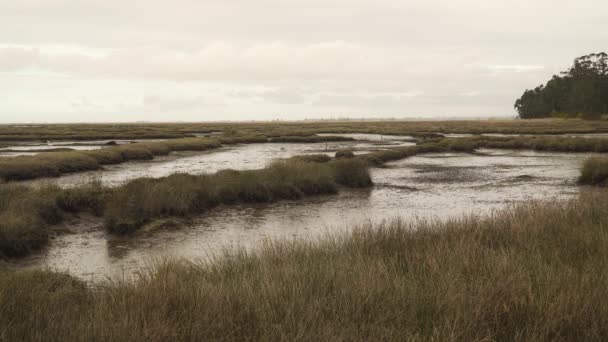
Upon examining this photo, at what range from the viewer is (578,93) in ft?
313

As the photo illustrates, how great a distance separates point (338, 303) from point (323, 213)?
33.5ft

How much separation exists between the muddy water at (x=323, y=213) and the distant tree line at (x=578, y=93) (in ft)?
257

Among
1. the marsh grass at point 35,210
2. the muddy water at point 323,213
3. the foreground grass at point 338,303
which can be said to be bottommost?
the muddy water at point 323,213

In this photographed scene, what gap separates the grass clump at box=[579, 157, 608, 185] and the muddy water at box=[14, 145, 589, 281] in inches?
30.8

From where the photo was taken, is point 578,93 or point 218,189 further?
point 578,93

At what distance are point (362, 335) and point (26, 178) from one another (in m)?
24.1

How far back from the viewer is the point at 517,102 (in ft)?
511

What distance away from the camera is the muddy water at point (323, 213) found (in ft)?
34.5

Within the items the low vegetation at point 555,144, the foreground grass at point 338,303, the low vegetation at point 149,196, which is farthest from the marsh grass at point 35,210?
the low vegetation at point 555,144

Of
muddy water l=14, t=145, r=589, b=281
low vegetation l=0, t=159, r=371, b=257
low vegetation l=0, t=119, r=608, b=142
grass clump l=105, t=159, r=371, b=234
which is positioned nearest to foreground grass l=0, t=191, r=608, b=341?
muddy water l=14, t=145, r=589, b=281

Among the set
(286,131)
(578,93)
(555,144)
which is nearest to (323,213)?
(555,144)

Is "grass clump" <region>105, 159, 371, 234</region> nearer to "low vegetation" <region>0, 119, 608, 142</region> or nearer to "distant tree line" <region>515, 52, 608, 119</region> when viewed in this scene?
"low vegetation" <region>0, 119, 608, 142</region>

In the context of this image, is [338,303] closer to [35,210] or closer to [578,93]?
[35,210]

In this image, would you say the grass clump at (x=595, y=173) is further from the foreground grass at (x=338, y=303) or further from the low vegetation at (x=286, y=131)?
the low vegetation at (x=286, y=131)
